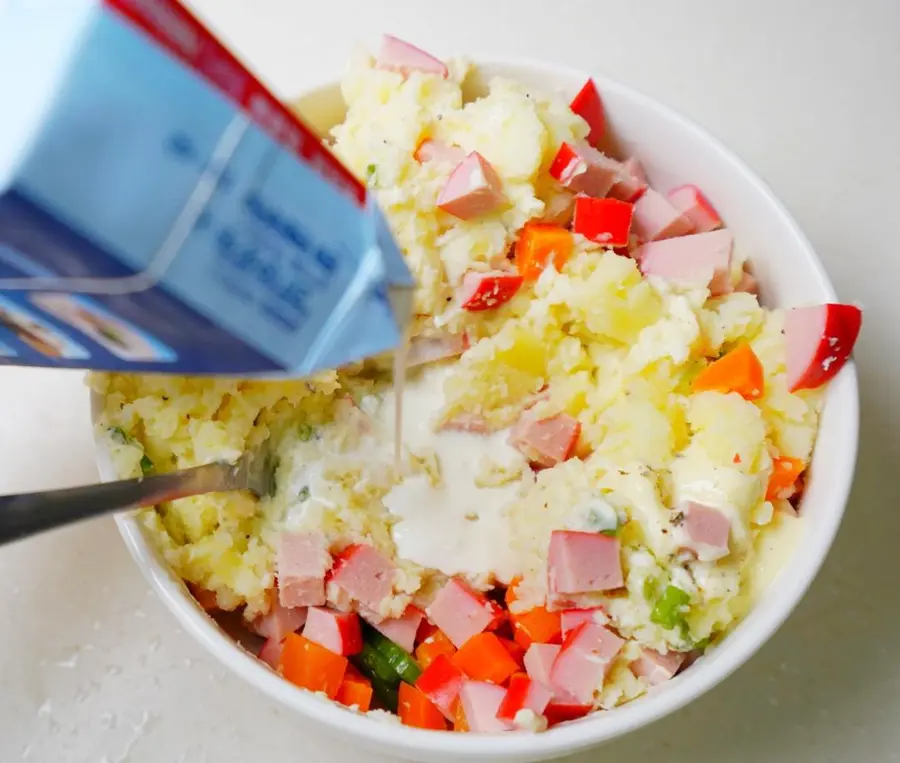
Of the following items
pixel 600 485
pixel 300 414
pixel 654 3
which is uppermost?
pixel 654 3

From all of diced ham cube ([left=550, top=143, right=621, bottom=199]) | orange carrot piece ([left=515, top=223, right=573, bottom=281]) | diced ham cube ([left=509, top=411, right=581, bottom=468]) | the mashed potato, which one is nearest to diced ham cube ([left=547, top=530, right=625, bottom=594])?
the mashed potato

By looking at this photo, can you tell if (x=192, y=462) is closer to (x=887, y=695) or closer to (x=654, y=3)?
(x=887, y=695)

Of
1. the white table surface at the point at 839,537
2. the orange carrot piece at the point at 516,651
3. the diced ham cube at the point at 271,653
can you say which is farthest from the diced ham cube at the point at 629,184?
the diced ham cube at the point at 271,653

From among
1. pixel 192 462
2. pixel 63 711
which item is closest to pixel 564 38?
pixel 192 462

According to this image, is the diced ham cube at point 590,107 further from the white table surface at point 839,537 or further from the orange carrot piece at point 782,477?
the orange carrot piece at point 782,477

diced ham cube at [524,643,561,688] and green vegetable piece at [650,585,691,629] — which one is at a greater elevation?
green vegetable piece at [650,585,691,629]

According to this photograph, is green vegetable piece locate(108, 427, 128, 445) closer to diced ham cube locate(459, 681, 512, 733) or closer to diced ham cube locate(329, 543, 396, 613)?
diced ham cube locate(329, 543, 396, 613)
